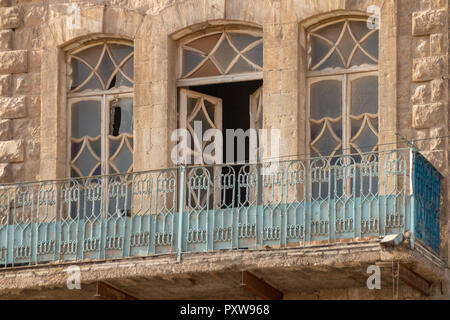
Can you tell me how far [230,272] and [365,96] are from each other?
2.86 m

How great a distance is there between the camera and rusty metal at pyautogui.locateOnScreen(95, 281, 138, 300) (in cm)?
2106

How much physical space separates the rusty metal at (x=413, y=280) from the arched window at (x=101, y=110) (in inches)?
165

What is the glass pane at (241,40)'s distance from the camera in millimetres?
22453

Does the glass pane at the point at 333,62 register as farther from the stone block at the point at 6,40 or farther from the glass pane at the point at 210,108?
the stone block at the point at 6,40

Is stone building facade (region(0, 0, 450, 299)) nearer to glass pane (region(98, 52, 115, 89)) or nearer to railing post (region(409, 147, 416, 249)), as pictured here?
glass pane (region(98, 52, 115, 89))

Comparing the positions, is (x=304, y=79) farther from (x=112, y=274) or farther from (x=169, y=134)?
(x=112, y=274)

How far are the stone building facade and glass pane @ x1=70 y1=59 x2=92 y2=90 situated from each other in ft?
0.18

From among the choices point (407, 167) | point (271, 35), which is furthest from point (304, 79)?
point (407, 167)

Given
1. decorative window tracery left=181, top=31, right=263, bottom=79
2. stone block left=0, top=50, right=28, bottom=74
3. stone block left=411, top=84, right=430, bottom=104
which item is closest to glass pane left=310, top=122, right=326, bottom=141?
decorative window tracery left=181, top=31, right=263, bottom=79

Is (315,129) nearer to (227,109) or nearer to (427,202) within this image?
(227,109)

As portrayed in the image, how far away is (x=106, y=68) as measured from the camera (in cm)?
2316

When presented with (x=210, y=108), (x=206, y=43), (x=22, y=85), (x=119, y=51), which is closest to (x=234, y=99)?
(x=210, y=108)

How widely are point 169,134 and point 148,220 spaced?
63.6 inches

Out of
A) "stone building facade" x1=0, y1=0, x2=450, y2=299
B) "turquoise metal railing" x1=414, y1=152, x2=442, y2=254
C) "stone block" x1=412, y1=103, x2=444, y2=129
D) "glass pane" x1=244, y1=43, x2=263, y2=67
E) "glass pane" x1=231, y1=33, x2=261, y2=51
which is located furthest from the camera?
"glass pane" x1=231, y1=33, x2=261, y2=51
